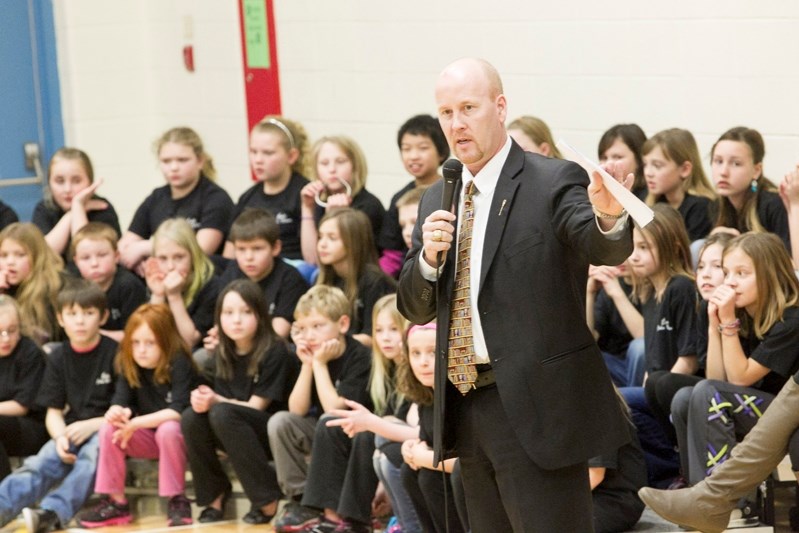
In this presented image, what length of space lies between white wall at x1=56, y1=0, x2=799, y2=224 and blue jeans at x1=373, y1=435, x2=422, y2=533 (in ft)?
6.02

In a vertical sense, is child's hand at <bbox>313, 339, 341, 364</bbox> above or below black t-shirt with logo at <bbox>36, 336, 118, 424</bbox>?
above

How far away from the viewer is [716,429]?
4.04 meters

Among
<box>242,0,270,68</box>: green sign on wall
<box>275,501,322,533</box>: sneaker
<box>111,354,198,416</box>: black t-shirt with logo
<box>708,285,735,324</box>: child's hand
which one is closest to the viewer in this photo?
<box>708,285,735,324</box>: child's hand

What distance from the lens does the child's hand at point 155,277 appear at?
5.52 meters

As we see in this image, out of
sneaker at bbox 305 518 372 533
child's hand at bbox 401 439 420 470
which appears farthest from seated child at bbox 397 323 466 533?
sneaker at bbox 305 518 372 533

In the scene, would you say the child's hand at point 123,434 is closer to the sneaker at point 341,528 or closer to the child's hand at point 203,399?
the child's hand at point 203,399

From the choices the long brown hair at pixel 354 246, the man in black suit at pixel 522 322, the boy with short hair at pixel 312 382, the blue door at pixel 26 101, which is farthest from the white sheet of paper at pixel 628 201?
the blue door at pixel 26 101

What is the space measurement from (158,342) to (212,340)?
219 millimetres

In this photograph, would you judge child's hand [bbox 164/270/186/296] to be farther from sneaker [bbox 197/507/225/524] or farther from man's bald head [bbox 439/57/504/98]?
man's bald head [bbox 439/57/504/98]

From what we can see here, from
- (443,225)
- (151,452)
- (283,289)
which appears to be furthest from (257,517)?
(443,225)

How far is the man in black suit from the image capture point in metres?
2.68

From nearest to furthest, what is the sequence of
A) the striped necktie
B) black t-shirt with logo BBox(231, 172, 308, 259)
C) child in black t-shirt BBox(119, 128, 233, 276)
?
the striped necktie < black t-shirt with logo BBox(231, 172, 308, 259) < child in black t-shirt BBox(119, 128, 233, 276)

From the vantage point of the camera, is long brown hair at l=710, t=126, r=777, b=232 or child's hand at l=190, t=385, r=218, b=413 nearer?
long brown hair at l=710, t=126, r=777, b=232

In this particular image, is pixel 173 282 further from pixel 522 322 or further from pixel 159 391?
pixel 522 322
